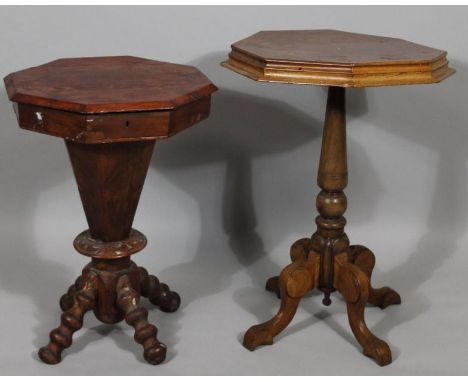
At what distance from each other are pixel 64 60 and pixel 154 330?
3.45 feet

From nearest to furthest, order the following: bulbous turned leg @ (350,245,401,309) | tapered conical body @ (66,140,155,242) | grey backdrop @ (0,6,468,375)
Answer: tapered conical body @ (66,140,155,242)
bulbous turned leg @ (350,245,401,309)
grey backdrop @ (0,6,468,375)

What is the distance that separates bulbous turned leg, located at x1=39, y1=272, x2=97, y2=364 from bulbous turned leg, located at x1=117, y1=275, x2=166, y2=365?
0.10 m

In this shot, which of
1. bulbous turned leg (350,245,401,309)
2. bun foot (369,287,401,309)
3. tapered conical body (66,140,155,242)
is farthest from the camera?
bun foot (369,287,401,309)

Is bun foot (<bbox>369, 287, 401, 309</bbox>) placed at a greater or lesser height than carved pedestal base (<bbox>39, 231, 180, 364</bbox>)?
lesser

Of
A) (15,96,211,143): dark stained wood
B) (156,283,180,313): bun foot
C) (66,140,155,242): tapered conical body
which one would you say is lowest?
(156,283,180,313): bun foot

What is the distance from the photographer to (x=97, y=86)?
3646 millimetres

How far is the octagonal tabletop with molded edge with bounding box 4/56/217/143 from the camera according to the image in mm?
3432

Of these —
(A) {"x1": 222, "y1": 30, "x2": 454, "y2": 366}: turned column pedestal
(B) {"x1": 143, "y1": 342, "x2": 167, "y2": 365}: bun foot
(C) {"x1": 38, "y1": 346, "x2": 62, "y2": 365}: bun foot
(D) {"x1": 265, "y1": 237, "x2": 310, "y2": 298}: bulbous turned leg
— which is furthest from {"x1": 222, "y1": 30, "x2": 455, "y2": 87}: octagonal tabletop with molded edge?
(C) {"x1": 38, "y1": 346, "x2": 62, "y2": 365}: bun foot

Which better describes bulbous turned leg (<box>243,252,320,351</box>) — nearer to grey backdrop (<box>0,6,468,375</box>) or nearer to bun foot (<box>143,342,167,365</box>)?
grey backdrop (<box>0,6,468,375</box>)

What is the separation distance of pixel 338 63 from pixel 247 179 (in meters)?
1.44

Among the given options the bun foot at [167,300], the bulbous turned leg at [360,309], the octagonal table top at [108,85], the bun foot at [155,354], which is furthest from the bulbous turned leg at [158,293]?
the octagonal table top at [108,85]

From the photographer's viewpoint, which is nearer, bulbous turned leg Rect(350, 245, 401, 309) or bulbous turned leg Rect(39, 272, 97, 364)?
bulbous turned leg Rect(39, 272, 97, 364)
